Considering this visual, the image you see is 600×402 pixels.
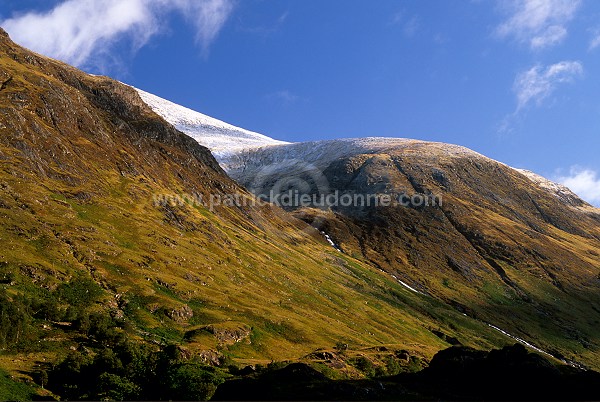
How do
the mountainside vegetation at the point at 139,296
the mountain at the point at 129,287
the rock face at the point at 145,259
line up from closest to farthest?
1. the mountainside vegetation at the point at 139,296
2. the mountain at the point at 129,287
3. the rock face at the point at 145,259

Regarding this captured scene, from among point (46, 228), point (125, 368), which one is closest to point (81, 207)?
point (46, 228)

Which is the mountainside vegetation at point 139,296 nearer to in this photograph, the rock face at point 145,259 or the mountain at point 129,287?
the mountain at point 129,287

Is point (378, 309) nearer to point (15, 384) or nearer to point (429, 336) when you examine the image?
point (429, 336)

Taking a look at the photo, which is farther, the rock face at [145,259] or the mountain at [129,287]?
the rock face at [145,259]

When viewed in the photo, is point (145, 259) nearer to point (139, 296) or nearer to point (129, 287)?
point (129, 287)

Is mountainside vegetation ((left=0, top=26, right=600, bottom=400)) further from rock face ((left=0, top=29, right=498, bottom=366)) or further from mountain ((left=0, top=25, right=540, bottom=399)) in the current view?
rock face ((left=0, top=29, right=498, bottom=366))

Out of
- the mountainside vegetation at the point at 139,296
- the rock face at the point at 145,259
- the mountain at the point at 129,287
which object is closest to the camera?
the mountainside vegetation at the point at 139,296

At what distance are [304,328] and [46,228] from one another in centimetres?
6651

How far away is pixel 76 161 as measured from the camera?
6688 inches

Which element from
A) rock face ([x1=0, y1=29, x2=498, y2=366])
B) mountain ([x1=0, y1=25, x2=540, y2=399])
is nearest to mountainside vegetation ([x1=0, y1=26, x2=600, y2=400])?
mountain ([x1=0, y1=25, x2=540, y2=399])

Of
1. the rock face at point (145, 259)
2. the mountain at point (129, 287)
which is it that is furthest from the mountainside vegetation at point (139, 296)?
the rock face at point (145, 259)

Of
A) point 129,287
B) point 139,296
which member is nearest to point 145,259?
point 129,287

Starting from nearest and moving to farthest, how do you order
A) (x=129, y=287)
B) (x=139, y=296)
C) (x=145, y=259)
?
(x=139, y=296)
(x=129, y=287)
(x=145, y=259)

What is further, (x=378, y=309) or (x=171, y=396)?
(x=378, y=309)
